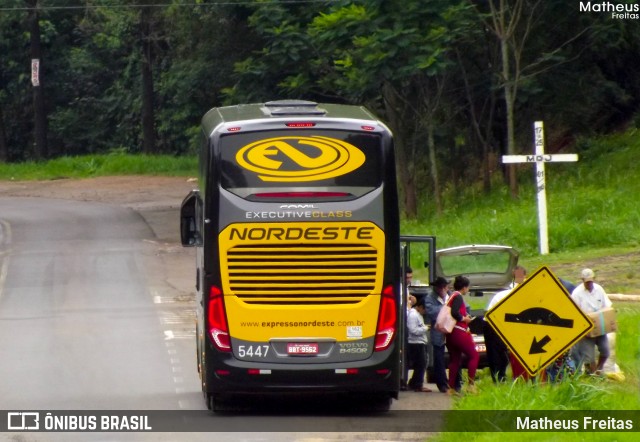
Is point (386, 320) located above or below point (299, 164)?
below

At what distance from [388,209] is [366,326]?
1.32 metres

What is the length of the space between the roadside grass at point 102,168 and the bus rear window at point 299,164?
38.8 metres

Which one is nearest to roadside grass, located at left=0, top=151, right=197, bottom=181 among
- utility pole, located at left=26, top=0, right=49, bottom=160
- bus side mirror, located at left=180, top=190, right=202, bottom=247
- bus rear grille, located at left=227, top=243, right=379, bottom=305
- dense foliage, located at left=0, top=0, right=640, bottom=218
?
dense foliage, located at left=0, top=0, right=640, bottom=218

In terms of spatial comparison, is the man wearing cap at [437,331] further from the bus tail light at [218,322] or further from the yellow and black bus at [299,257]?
the bus tail light at [218,322]

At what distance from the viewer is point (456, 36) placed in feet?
111

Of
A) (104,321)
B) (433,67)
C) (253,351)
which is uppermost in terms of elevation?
(433,67)

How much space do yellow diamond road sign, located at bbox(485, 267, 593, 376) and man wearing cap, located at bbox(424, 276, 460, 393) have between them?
262cm

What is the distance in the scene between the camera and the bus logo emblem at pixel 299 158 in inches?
576

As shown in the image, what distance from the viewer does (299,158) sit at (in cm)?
1467

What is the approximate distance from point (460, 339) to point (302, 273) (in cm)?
261

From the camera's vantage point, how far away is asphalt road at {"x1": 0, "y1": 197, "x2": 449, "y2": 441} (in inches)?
627

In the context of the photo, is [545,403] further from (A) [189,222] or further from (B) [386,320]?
(A) [189,222]

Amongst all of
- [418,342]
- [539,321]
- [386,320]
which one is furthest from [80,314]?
[539,321]

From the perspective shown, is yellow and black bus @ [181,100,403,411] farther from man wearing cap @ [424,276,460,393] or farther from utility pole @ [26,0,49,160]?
utility pole @ [26,0,49,160]
